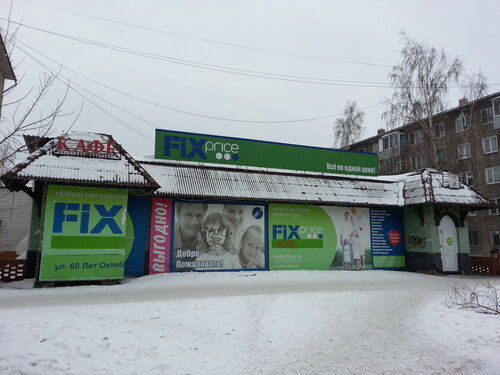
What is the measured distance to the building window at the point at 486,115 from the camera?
30709 mm

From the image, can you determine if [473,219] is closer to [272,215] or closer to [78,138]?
[272,215]

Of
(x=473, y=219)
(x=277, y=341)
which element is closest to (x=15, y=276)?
(x=277, y=341)

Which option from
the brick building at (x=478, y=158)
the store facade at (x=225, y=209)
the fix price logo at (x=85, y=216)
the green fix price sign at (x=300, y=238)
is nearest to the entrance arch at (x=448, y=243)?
the store facade at (x=225, y=209)

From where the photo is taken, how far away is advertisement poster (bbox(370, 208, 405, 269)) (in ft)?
56.9

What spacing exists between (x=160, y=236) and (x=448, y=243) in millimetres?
13672

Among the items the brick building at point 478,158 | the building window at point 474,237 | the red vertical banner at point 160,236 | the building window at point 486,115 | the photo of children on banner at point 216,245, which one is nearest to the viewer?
the red vertical banner at point 160,236

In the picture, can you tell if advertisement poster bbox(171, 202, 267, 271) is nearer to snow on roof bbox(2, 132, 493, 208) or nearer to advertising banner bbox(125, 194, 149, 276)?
Answer: snow on roof bbox(2, 132, 493, 208)

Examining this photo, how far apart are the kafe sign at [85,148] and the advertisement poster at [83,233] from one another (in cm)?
124

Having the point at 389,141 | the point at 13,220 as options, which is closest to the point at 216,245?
the point at 13,220

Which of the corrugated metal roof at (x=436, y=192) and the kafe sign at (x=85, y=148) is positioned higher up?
the kafe sign at (x=85, y=148)

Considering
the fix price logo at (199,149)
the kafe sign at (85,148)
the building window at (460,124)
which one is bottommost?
the kafe sign at (85,148)

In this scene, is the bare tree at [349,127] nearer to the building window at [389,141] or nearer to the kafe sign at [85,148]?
the building window at [389,141]

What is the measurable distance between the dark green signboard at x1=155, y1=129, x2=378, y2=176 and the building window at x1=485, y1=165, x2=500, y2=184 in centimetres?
1800

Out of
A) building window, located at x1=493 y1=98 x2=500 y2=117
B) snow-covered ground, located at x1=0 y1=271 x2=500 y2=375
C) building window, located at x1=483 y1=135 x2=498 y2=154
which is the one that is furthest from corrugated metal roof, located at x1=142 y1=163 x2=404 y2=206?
building window, located at x1=483 y1=135 x2=498 y2=154
